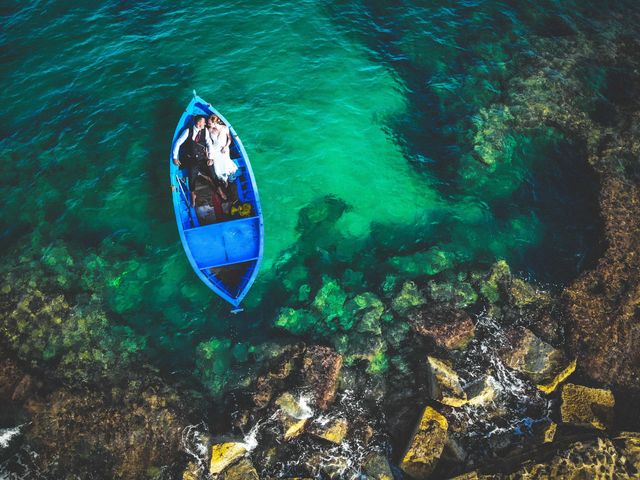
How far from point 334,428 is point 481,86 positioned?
1451 cm

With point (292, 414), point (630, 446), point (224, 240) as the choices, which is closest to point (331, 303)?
point (292, 414)

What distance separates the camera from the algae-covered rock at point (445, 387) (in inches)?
385

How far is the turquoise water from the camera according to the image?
1214 cm

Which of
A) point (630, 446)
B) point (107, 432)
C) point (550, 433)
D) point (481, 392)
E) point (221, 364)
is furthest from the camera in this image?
point (221, 364)

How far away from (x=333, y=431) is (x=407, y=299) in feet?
14.1

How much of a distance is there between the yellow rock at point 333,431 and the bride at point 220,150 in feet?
25.3

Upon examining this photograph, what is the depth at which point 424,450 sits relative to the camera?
30.0 ft

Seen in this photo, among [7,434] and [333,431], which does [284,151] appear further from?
[7,434]

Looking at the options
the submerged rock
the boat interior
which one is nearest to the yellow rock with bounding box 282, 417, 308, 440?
the boat interior

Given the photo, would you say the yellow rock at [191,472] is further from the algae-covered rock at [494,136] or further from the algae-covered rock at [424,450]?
the algae-covered rock at [494,136]

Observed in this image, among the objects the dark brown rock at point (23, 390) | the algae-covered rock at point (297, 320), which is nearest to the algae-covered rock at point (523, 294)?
the algae-covered rock at point (297, 320)

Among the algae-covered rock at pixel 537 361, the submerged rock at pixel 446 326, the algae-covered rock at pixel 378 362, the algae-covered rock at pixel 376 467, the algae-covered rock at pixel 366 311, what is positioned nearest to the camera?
the algae-covered rock at pixel 376 467

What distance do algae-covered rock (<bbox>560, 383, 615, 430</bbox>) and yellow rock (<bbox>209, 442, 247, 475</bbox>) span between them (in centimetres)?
818

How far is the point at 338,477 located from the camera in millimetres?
9266
